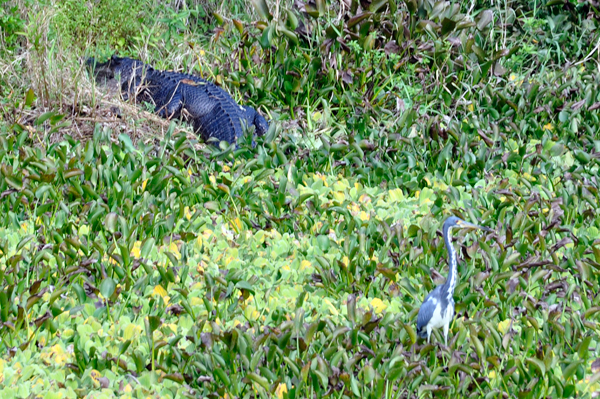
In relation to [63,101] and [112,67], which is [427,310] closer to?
[63,101]

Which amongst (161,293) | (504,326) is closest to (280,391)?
(161,293)

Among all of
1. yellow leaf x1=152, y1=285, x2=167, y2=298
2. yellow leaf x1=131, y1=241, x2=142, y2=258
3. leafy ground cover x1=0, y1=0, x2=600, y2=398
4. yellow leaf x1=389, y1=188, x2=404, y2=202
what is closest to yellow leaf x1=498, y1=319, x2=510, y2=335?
leafy ground cover x1=0, y1=0, x2=600, y2=398

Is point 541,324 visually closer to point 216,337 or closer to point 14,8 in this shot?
point 216,337

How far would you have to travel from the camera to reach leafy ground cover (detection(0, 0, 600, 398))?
2736mm

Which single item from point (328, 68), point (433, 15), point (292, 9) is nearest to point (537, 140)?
point (433, 15)

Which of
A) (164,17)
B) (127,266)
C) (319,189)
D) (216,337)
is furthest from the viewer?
(164,17)

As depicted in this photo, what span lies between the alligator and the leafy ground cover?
176 mm

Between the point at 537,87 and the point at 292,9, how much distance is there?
73.6 inches

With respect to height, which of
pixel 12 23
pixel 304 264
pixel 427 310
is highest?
pixel 427 310

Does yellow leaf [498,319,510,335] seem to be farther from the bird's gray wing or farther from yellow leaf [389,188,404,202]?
yellow leaf [389,188,404,202]

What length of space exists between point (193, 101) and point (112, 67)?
39.9 inches

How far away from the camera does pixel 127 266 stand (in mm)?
3287

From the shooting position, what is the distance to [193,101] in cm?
533

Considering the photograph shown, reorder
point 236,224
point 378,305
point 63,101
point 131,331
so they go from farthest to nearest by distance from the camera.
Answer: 1. point 63,101
2. point 236,224
3. point 378,305
4. point 131,331
